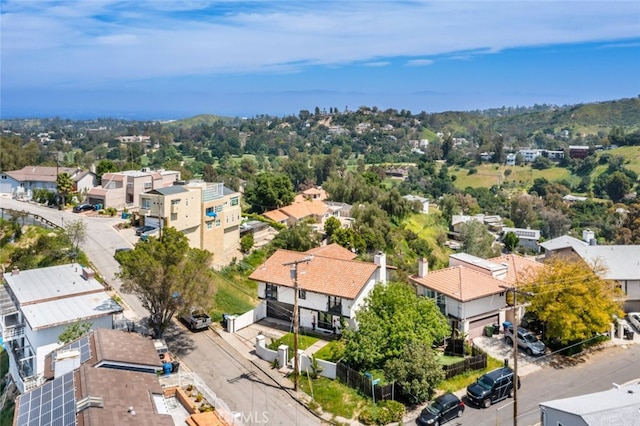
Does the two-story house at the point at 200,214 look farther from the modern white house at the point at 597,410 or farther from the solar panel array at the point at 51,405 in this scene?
the modern white house at the point at 597,410

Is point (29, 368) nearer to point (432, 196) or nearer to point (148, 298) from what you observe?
point (148, 298)

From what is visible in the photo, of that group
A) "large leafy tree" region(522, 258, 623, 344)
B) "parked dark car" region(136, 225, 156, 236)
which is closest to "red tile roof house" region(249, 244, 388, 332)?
"large leafy tree" region(522, 258, 623, 344)

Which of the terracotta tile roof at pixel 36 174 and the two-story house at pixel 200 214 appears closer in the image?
the two-story house at pixel 200 214

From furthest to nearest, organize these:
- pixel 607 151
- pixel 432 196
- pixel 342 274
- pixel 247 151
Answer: pixel 247 151 < pixel 607 151 < pixel 432 196 < pixel 342 274

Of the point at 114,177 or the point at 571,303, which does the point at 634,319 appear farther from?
the point at 114,177

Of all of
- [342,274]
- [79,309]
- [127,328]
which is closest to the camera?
[79,309]

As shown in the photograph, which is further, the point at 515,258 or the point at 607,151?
the point at 607,151

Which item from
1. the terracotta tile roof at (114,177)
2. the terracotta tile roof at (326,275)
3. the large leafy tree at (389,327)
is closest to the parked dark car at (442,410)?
the large leafy tree at (389,327)

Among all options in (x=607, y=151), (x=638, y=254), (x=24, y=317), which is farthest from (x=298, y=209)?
(x=607, y=151)
